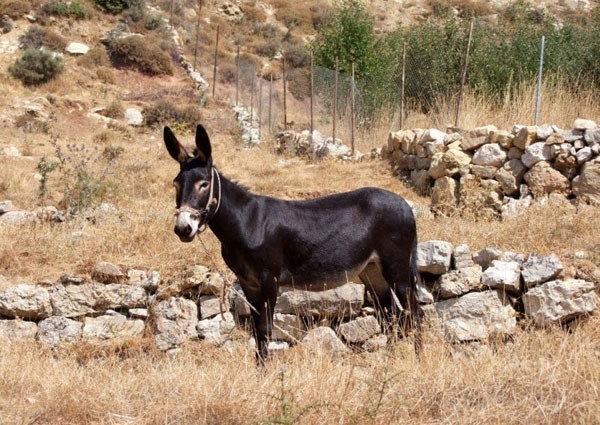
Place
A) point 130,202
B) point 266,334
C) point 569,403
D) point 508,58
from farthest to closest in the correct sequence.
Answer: point 508,58 < point 130,202 < point 266,334 < point 569,403

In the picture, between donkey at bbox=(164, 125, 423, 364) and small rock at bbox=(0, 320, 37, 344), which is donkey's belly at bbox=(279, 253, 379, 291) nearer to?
donkey at bbox=(164, 125, 423, 364)

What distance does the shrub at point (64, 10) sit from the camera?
3222 centimetres

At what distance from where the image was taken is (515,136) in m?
10.7

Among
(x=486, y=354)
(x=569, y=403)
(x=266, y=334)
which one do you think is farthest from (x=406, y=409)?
(x=266, y=334)

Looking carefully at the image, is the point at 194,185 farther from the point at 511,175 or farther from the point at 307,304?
the point at 511,175

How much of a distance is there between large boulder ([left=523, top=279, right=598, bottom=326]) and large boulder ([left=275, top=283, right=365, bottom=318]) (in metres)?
1.81

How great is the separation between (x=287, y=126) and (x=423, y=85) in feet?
19.7

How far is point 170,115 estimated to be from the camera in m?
22.8

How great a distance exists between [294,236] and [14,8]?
104 ft

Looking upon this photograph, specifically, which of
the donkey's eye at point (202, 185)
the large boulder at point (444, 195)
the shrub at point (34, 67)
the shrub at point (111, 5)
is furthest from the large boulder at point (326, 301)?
the shrub at point (111, 5)

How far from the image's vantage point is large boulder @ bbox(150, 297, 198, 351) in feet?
23.4

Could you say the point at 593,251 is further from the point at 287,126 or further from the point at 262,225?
the point at 287,126

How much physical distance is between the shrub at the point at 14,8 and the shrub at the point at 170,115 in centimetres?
1316

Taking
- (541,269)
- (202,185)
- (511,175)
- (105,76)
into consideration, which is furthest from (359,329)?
(105,76)
